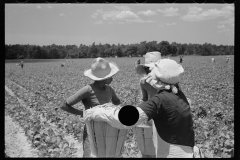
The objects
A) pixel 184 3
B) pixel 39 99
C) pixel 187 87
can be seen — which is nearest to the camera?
pixel 184 3

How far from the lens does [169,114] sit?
1.85 metres

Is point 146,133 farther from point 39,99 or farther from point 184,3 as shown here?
point 39,99

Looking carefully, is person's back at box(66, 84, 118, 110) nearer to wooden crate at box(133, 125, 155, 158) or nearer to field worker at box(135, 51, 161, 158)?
wooden crate at box(133, 125, 155, 158)

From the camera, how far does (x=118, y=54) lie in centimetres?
256

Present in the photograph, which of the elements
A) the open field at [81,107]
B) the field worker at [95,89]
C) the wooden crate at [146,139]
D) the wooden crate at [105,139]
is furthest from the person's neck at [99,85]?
the wooden crate at [146,139]

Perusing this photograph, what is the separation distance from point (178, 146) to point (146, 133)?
595mm

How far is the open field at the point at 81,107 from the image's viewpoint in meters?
3.16

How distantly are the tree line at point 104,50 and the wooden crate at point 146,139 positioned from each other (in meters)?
0.72

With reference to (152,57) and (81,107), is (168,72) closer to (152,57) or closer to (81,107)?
(152,57)

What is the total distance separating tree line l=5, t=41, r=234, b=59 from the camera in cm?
237

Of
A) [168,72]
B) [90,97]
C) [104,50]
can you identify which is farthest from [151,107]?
[104,50]

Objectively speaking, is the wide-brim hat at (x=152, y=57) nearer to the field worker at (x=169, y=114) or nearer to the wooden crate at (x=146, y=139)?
the wooden crate at (x=146, y=139)
